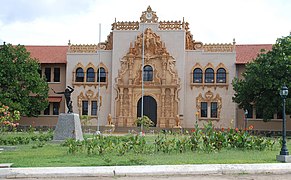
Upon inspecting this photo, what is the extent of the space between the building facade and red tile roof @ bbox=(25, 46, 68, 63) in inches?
179

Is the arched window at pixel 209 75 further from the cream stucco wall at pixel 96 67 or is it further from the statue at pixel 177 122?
the cream stucco wall at pixel 96 67

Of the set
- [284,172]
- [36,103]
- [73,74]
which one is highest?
[73,74]

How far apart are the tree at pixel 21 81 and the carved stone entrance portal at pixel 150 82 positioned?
731cm

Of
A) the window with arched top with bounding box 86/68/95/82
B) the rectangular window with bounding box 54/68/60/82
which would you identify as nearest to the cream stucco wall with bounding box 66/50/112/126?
the window with arched top with bounding box 86/68/95/82

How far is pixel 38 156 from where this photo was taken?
51.9 feet

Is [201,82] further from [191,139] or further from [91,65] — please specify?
[191,139]

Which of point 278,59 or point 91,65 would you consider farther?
point 91,65

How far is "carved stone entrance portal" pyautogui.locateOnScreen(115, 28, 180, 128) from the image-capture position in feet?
133

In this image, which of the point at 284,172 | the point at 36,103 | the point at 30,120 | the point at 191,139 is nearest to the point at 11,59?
the point at 36,103

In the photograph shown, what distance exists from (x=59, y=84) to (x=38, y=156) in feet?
92.1

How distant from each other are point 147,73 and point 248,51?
34.3ft

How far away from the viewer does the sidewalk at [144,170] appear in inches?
462

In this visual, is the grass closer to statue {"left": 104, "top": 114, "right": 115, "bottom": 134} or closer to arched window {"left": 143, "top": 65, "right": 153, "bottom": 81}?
statue {"left": 104, "top": 114, "right": 115, "bottom": 134}

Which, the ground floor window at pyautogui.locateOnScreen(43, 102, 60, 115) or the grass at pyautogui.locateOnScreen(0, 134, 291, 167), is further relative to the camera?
the ground floor window at pyautogui.locateOnScreen(43, 102, 60, 115)
